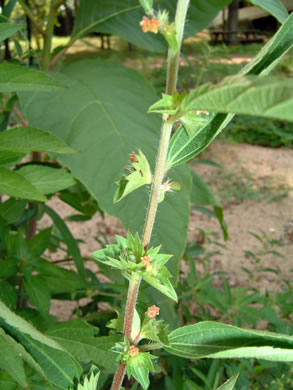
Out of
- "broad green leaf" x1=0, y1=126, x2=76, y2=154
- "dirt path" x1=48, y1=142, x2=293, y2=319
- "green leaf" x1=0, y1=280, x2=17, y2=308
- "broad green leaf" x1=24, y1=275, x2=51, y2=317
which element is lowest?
"dirt path" x1=48, y1=142, x2=293, y2=319

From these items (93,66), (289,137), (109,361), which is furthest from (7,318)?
(289,137)

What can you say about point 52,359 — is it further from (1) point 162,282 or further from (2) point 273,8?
(2) point 273,8

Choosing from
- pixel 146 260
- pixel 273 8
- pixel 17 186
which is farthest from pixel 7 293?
pixel 273 8

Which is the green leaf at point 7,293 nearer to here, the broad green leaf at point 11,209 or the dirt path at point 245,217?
the broad green leaf at point 11,209

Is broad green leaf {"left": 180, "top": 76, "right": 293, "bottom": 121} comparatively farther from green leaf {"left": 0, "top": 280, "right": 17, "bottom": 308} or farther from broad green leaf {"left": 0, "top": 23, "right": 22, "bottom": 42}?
green leaf {"left": 0, "top": 280, "right": 17, "bottom": 308}

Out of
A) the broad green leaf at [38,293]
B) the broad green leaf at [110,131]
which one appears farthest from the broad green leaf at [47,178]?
the broad green leaf at [38,293]

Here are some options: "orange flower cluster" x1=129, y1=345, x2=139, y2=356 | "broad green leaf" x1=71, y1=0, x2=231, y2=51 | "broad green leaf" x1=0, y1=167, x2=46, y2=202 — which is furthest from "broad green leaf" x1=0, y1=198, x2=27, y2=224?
"orange flower cluster" x1=129, y1=345, x2=139, y2=356

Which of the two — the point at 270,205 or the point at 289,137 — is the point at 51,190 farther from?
the point at 289,137
